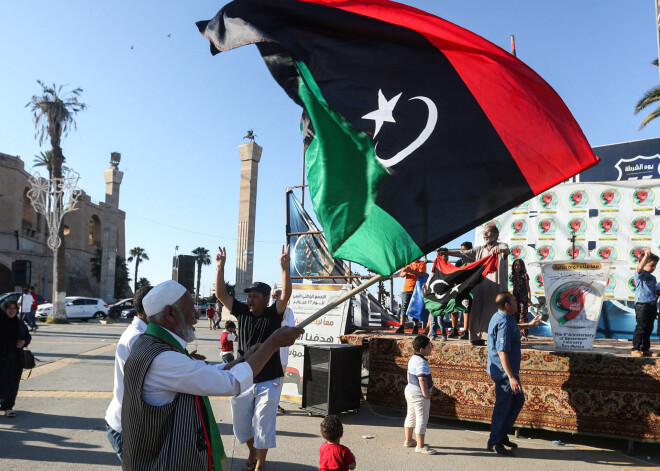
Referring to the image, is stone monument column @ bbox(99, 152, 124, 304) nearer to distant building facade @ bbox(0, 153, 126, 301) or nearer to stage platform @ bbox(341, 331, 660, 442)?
distant building facade @ bbox(0, 153, 126, 301)

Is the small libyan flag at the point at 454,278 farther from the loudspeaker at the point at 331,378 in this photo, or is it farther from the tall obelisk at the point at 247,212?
the tall obelisk at the point at 247,212

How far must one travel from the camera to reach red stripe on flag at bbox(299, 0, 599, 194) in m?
3.39

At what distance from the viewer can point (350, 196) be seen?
3721mm

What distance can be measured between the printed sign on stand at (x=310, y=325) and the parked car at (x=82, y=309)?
2762 cm

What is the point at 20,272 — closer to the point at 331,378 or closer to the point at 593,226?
the point at 331,378

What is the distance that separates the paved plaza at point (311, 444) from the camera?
5301 millimetres

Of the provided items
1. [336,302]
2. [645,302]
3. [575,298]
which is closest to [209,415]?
[336,302]

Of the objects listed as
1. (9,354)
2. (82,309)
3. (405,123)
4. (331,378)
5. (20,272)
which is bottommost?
(82,309)

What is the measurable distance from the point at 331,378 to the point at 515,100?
4.79 m

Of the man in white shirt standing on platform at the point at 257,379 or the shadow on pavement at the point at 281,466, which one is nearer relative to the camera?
the man in white shirt standing on platform at the point at 257,379

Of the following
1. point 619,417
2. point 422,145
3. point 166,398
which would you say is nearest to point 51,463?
point 166,398

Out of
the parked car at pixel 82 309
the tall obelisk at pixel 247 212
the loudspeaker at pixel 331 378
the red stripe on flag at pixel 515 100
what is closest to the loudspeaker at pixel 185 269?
the loudspeaker at pixel 331 378

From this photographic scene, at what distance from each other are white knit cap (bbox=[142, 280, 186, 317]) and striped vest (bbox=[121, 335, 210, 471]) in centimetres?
20

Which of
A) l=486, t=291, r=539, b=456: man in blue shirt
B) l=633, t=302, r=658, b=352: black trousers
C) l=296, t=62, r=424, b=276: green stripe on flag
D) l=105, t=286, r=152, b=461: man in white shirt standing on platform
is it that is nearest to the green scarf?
l=105, t=286, r=152, b=461: man in white shirt standing on platform
